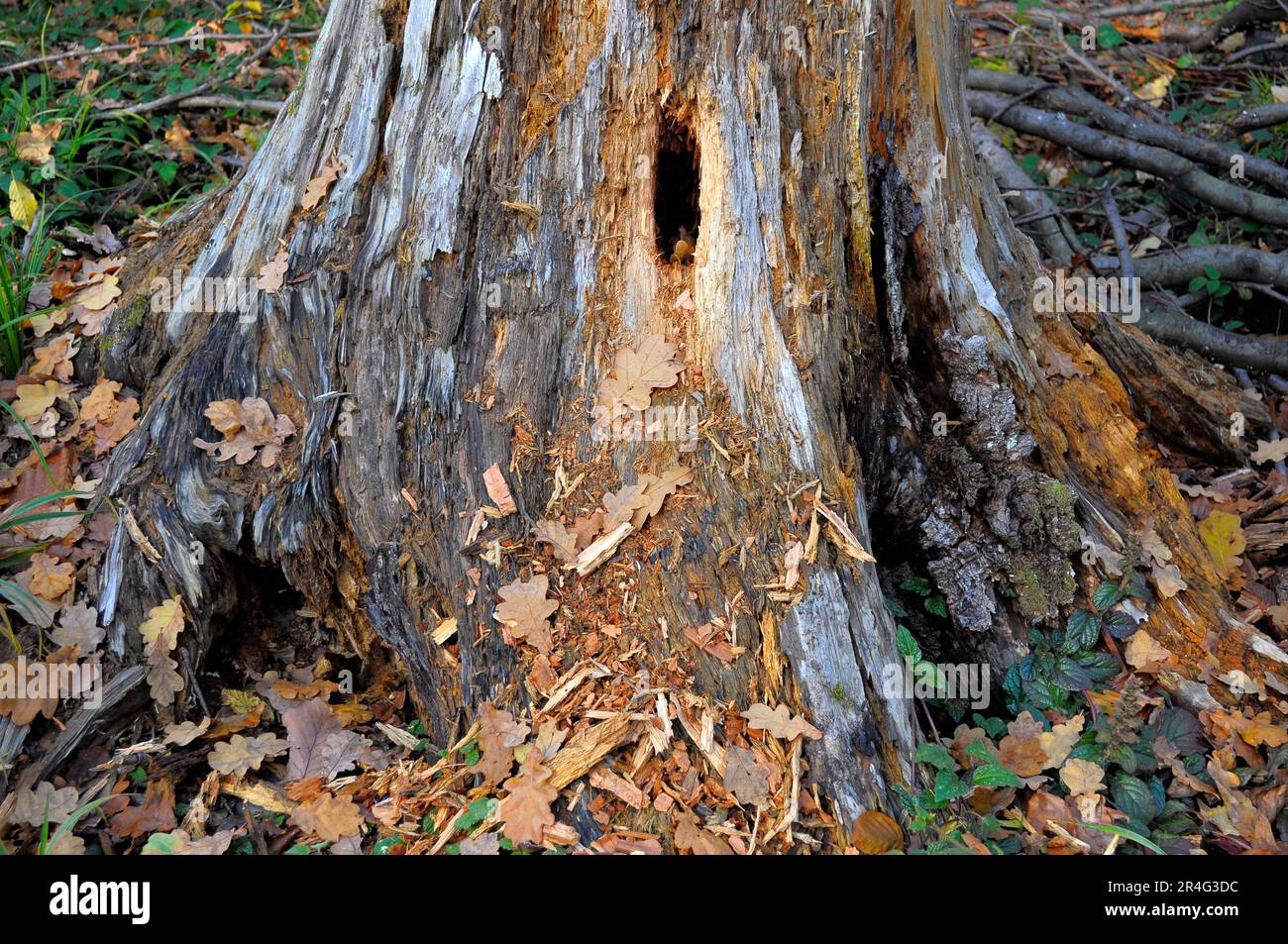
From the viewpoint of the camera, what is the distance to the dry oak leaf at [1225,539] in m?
3.87

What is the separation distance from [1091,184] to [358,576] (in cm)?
534

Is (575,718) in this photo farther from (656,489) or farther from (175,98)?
(175,98)

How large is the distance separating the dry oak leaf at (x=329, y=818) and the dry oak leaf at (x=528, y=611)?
764mm

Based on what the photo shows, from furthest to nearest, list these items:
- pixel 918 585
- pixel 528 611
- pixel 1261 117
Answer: pixel 1261 117
pixel 918 585
pixel 528 611

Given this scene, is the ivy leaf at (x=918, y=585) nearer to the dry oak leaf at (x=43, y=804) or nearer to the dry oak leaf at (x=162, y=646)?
the dry oak leaf at (x=162, y=646)

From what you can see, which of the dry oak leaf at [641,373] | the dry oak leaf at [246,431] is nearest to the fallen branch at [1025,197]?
the dry oak leaf at [641,373]

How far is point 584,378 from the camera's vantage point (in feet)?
10.3

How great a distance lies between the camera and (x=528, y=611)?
118 inches

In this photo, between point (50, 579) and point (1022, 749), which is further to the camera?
point (50, 579)

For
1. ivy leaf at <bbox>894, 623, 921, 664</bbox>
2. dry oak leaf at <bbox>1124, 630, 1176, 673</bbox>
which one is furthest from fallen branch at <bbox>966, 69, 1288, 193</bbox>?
ivy leaf at <bbox>894, 623, 921, 664</bbox>

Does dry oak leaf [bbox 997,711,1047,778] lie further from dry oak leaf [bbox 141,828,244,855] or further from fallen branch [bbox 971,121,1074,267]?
fallen branch [bbox 971,121,1074,267]

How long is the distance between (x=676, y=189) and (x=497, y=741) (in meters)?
2.03

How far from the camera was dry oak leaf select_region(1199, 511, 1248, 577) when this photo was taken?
12.7 ft

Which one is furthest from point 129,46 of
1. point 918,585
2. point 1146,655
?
point 1146,655
